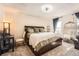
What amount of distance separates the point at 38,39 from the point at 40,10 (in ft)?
2.05

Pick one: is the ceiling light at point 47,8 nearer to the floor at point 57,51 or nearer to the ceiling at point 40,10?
the ceiling at point 40,10

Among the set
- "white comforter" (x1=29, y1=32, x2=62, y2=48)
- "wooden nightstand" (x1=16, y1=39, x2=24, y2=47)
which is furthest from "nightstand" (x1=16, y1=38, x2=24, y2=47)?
"white comforter" (x1=29, y1=32, x2=62, y2=48)

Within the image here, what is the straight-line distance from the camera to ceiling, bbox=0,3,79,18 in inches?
77.6

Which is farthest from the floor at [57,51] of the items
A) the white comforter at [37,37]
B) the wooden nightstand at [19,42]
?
the white comforter at [37,37]

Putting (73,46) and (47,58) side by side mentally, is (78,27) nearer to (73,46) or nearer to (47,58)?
(73,46)

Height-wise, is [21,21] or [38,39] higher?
[21,21]

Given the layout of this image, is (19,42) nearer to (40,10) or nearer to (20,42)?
(20,42)

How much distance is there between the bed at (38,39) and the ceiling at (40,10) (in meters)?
0.31

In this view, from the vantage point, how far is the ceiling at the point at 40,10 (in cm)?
197

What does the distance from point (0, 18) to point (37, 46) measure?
0.96 meters

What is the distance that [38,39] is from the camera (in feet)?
6.58

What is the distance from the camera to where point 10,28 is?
6.51ft

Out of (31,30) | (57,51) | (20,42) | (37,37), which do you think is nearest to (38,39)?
(37,37)

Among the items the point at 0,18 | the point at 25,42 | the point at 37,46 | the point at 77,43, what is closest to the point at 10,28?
the point at 0,18
